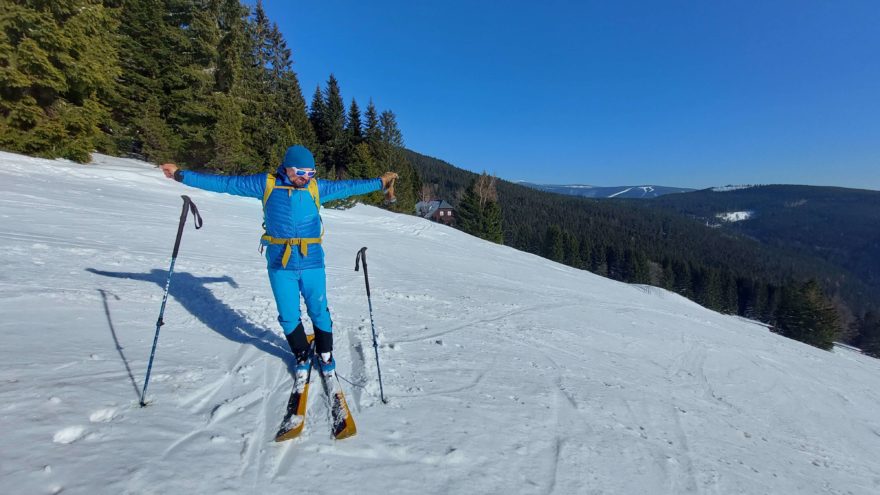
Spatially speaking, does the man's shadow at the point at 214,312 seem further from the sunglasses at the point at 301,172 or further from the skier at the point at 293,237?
the sunglasses at the point at 301,172

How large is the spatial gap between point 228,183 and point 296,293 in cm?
136

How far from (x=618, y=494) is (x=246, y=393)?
3.51m

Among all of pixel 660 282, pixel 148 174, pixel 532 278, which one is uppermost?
pixel 148 174

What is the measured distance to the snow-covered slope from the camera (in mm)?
2801

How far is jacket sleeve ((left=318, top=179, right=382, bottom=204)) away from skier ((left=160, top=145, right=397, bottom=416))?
0.24 m

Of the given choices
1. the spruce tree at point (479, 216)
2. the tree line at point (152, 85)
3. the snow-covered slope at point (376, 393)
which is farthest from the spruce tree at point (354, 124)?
the snow-covered slope at point (376, 393)

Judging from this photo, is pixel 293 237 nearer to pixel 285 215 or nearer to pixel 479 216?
pixel 285 215

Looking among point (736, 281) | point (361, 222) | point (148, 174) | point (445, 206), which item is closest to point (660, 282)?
point (736, 281)

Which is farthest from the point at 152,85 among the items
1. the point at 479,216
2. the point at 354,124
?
the point at 479,216

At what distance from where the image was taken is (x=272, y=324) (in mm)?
5680

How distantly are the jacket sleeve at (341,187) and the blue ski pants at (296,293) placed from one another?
2.85 ft

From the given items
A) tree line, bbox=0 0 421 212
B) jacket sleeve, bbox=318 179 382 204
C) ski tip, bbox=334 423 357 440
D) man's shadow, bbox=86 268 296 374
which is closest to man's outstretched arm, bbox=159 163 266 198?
jacket sleeve, bbox=318 179 382 204

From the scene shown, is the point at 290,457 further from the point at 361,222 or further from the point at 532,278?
the point at 361,222

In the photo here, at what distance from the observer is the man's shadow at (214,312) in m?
4.94
